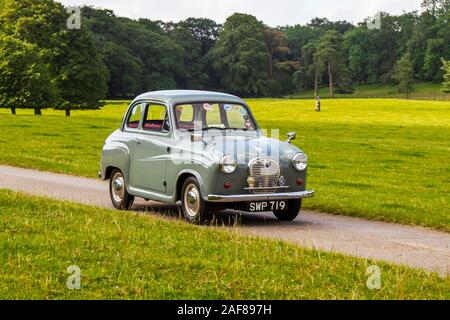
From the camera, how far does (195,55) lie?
458ft

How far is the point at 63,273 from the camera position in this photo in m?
7.84

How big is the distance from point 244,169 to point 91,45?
2476 inches

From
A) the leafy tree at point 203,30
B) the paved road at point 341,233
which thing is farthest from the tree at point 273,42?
the paved road at point 341,233

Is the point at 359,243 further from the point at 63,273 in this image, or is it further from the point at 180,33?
the point at 180,33

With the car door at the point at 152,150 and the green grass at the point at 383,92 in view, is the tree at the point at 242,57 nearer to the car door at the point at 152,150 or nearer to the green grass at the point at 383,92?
the green grass at the point at 383,92

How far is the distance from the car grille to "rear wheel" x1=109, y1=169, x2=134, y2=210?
278 centimetres

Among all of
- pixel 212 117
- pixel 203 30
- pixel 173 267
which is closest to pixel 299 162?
pixel 212 117

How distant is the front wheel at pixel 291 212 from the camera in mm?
12523

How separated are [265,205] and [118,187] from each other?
3179 mm

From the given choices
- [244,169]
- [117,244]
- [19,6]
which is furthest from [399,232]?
[19,6]

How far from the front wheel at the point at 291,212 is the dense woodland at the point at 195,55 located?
52.2m

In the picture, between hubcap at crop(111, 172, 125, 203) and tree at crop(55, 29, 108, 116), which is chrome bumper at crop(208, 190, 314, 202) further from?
tree at crop(55, 29, 108, 116)

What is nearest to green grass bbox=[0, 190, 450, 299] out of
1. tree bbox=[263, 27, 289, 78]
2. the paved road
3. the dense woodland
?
the paved road

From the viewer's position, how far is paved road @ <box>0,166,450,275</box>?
958 cm
